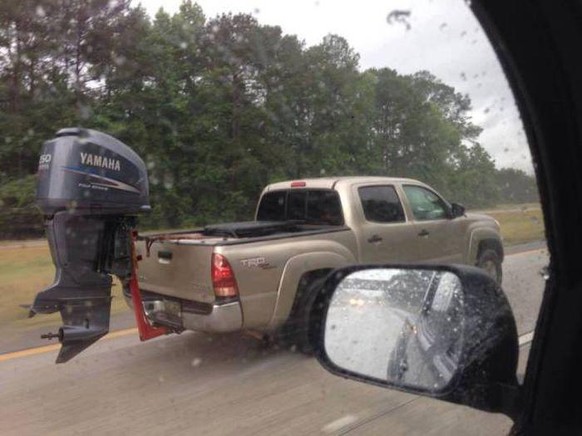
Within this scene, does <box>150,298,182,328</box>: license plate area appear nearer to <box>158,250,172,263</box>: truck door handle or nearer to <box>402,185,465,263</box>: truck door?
<box>158,250,172,263</box>: truck door handle

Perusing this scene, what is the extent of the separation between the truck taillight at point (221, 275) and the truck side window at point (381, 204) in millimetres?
1150

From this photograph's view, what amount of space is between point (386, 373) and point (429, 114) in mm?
1050

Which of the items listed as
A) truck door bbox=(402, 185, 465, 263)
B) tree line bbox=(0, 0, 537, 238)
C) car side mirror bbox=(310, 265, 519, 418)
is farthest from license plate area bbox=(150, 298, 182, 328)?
car side mirror bbox=(310, 265, 519, 418)

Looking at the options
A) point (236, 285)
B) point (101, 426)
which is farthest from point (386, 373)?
point (236, 285)

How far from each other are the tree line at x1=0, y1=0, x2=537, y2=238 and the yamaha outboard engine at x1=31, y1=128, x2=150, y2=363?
47.0 inches

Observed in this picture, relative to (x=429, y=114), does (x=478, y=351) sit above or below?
below

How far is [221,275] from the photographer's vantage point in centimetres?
457

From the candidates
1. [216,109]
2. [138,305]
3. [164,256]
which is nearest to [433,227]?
[164,256]

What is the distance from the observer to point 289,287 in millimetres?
4863

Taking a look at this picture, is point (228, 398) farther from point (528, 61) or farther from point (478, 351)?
point (528, 61)

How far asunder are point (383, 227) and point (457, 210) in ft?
5.29

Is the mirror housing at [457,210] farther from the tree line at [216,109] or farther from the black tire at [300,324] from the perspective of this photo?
the black tire at [300,324]

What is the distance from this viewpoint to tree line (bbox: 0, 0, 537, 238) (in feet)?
8.30

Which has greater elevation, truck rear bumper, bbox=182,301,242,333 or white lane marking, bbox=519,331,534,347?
white lane marking, bbox=519,331,534,347
